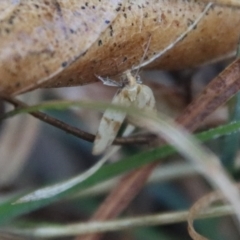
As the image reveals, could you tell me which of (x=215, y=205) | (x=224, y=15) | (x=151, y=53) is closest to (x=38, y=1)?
(x=151, y=53)

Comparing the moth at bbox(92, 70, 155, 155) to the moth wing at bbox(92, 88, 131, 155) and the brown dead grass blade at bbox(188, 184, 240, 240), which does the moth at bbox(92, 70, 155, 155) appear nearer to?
the moth wing at bbox(92, 88, 131, 155)

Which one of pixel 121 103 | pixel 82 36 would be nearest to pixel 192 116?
pixel 121 103

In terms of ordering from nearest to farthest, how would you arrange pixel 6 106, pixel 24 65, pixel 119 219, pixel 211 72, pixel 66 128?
pixel 24 65, pixel 66 128, pixel 119 219, pixel 6 106, pixel 211 72

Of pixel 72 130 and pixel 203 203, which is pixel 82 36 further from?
pixel 203 203

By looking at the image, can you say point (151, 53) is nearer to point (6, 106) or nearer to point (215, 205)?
point (215, 205)

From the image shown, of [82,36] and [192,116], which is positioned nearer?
[82,36]

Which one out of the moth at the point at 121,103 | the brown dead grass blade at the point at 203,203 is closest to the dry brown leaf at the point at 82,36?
the moth at the point at 121,103

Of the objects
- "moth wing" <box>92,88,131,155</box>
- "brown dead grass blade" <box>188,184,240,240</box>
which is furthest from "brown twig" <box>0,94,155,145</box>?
"brown dead grass blade" <box>188,184,240,240</box>
